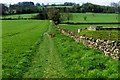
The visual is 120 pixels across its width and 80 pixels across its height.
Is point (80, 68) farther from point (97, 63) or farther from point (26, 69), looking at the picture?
point (26, 69)

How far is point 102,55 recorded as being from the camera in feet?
82.2

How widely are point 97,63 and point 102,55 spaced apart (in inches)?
115

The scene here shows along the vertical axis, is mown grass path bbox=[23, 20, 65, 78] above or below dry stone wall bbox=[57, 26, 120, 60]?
below

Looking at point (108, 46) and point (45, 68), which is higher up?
point (108, 46)

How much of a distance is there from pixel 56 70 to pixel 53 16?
499 feet

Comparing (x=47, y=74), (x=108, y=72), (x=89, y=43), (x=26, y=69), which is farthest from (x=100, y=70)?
(x=89, y=43)

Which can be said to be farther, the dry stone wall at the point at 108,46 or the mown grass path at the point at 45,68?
the dry stone wall at the point at 108,46

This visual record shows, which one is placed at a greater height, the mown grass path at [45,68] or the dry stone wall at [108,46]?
the dry stone wall at [108,46]

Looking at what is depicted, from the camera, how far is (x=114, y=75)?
18.5 m

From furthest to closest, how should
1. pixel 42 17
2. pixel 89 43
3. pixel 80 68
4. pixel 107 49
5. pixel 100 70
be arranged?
pixel 42 17 → pixel 89 43 → pixel 107 49 → pixel 80 68 → pixel 100 70

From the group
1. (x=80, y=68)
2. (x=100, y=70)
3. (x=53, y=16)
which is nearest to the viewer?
(x=100, y=70)

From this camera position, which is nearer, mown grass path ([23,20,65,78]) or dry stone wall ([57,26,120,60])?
mown grass path ([23,20,65,78])

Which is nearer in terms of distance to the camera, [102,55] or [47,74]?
[47,74]

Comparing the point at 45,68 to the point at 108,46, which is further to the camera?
the point at 108,46
